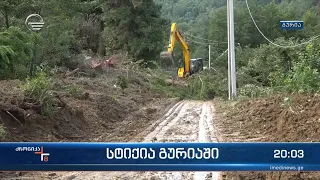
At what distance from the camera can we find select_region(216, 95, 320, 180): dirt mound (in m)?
7.70

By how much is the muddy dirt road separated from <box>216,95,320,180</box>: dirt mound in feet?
1.57

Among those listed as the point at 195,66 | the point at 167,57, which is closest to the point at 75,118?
the point at 167,57

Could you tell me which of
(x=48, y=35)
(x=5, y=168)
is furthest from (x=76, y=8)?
(x=5, y=168)

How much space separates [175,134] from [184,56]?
2073 cm

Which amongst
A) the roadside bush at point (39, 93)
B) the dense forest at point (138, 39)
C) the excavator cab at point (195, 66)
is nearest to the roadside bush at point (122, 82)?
the dense forest at point (138, 39)

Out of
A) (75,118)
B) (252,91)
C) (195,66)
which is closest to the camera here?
(75,118)

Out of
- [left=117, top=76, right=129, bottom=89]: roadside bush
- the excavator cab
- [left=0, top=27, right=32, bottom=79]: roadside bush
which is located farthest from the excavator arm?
[left=0, top=27, right=32, bottom=79]: roadside bush

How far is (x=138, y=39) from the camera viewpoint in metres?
36.3

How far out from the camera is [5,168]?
5.73 meters

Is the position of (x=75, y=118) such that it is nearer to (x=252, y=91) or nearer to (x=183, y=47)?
(x=252, y=91)

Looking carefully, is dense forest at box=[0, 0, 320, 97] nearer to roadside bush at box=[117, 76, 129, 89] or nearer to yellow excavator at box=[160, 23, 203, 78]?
yellow excavator at box=[160, 23, 203, 78]

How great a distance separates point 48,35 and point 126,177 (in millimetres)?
12838

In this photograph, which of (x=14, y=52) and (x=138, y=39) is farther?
(x=138, y=39)

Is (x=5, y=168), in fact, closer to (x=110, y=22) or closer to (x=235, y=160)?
(x=235, y=160)
